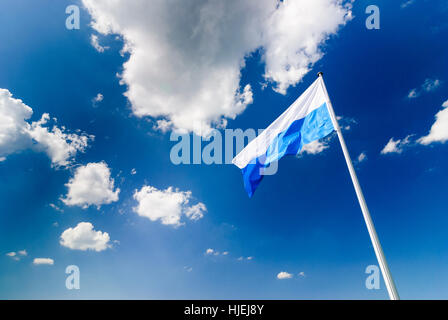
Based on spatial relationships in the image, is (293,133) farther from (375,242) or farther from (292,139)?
(375,242)

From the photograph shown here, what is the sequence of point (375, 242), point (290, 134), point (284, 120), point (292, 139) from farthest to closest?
point (284, 120) → point (290, 134) → point (292, 139) → point (375, 242)

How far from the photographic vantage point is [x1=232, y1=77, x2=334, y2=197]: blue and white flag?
36.3 ft

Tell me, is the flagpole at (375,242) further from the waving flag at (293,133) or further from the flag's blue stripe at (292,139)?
the flag's blue stripe at (292,139)

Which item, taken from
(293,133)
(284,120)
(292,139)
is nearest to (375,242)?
(292,139)

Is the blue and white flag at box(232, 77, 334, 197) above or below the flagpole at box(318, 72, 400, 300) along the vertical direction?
above

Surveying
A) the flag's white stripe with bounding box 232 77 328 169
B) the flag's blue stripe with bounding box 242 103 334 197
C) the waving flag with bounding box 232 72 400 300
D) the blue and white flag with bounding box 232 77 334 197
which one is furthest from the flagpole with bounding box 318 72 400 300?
the flag's white stripe with bounding box 232 77 328 169

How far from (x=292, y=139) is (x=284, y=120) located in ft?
4.66

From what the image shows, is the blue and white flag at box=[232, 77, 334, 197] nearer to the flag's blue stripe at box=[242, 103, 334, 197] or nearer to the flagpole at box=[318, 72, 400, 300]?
the flag's blue stripe at box=[242, 103, 334, 197]

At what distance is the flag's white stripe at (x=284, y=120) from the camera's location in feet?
38.2

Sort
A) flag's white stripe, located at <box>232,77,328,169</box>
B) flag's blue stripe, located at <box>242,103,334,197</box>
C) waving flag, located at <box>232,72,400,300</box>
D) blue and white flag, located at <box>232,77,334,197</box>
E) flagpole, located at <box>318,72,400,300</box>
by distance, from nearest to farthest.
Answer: flagpole, located at <box>318,72,400,300</box>, waving flag, located at <box>232,72,400,300</box>, flag's blue stripe, located at <box>242,103,334,197</box>, blue and white flag, located at <box>232,77,334,197</box>, flag's white stripe, located at <box>232,77,328,169</box>

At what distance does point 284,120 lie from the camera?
1256 cm
